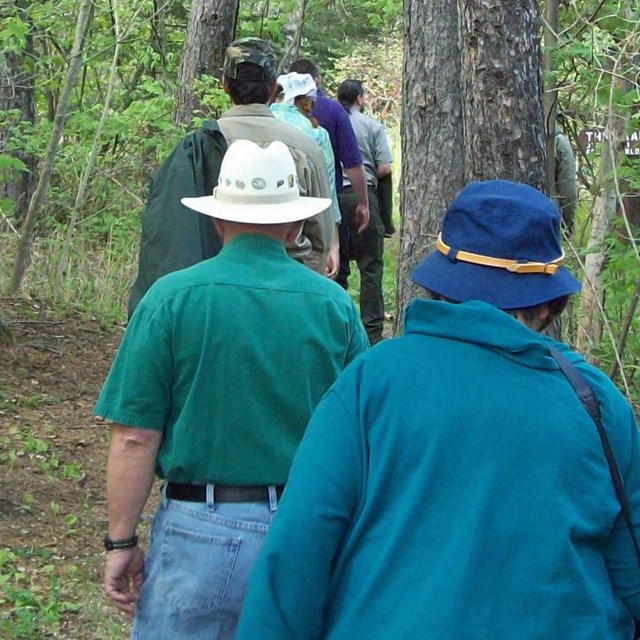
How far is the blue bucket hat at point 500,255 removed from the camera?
2.15 metres

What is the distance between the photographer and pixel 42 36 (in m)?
11.5

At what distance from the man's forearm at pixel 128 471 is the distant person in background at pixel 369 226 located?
6438 mm

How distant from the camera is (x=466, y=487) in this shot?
2035 mm

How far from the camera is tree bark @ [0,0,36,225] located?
36.0ft

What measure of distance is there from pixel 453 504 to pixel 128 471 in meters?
1.19

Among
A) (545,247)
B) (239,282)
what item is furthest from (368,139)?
(545,247)

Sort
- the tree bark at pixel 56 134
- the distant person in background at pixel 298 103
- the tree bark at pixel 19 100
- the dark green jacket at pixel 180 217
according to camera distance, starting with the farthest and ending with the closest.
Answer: the tree bark at pixel 19 100 → the tree bark at pixel 56 134 → the distant person in background at pixel 298 103 → the dark green jacket at pixel 180 217

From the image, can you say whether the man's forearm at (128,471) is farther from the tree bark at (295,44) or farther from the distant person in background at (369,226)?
the tree bark at (295,44)

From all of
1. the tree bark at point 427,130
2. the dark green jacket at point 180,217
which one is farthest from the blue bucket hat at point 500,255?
the tree bark at point 427,130

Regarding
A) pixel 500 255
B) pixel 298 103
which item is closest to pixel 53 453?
pixel 298 103

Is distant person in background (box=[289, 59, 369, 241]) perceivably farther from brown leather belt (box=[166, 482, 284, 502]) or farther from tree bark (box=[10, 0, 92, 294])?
brown leather belt (box=[166, 482, 284, 502])

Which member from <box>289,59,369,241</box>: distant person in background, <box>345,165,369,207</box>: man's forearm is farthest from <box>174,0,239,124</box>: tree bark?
<box>345,165,369,207</box>: man's forearm

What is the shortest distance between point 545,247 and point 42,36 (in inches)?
400

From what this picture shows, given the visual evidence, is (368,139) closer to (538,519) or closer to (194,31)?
(194,31)
